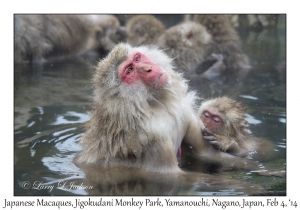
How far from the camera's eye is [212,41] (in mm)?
10750

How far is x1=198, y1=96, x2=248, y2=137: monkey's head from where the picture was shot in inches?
252

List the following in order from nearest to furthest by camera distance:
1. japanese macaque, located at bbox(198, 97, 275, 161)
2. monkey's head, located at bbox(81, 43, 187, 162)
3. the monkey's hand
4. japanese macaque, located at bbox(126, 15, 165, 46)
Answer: monkey's head, located at bbox(81, 43, 187, 162), the monkey's hand, japanese macaque, located at bbox(198, 97, 275, 161), japanese macaque, located at bbox(126, 15, 165, 46)

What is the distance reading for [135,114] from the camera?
5277mm

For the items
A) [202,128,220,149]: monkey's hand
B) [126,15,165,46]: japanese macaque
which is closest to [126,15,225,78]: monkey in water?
[126,15,165,46]: japanese macaque

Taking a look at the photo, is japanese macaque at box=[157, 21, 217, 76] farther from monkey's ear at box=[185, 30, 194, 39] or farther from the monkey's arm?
the monkey's arm

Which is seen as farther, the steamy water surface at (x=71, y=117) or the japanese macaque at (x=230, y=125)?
the japanese macaque at (x=230, y=125)

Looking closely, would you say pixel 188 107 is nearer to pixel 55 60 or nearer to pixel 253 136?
pixel 253 136

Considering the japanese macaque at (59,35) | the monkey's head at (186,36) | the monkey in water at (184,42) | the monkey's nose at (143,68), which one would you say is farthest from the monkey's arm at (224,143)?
the japanese macaque at (59,35)

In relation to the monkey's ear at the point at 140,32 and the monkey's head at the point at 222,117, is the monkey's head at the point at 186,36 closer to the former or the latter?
the monkey's ear at the point at 140,32

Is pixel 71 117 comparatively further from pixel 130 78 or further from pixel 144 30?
pixel 144 30

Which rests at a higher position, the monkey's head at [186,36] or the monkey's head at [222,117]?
the monkey's head at [186,36]

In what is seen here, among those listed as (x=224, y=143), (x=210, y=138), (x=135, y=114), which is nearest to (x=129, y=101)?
(x=135, y=114)

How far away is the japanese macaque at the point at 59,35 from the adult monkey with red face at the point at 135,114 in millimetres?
6567

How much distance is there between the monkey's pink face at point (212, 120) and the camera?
21.0 ft
